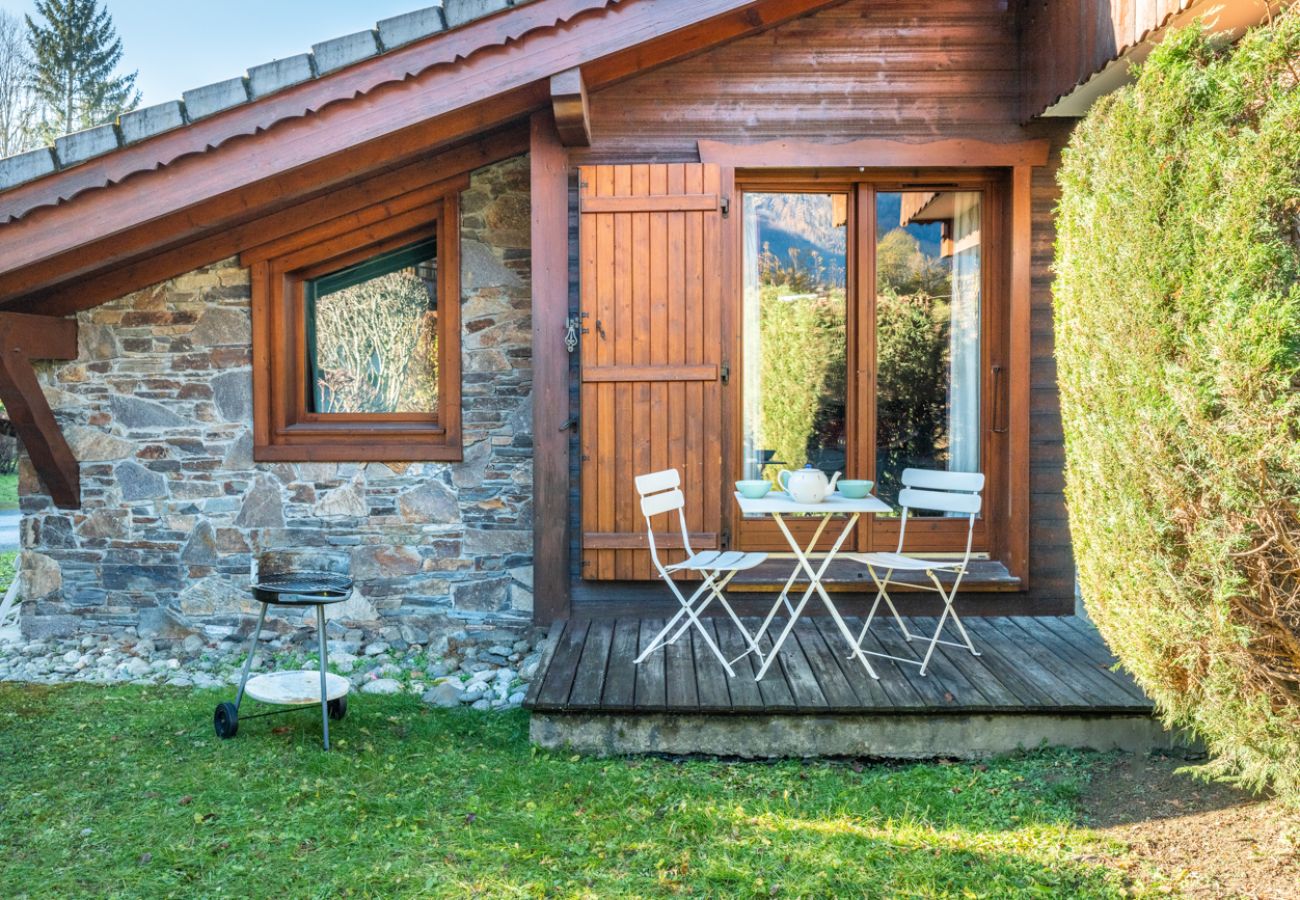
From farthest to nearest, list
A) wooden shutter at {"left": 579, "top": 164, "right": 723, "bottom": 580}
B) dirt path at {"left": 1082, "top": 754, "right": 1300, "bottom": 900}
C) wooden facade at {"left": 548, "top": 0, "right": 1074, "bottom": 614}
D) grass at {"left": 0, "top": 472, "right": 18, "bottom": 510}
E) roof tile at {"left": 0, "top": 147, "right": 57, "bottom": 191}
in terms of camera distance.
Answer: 1. grass at {"left": 0, "top": 472, "right": 18, "bottom": 510}
2. wooden facade at {"left": 548, "top": 0, "right": 1074, "bottom": 614}
3. wooden shutter at {"left": 579, "top": 164, "right": 723, "bottom": 580}
4. roof tile at {"left": 0, "top": 147, "right": 57, "bottom": 191}
5. dirt path at {"left": 1082, "top": 754, "right": 1300, "bottom": 900}

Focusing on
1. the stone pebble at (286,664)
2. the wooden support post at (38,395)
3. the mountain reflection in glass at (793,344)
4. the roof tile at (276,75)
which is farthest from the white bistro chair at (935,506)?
the wooden support post at (38,395)

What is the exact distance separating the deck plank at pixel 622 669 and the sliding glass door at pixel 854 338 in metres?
0.85

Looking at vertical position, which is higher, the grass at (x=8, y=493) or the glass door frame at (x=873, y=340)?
the glass door frame at (x=873, y=340)

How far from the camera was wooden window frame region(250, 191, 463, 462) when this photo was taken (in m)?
5.20

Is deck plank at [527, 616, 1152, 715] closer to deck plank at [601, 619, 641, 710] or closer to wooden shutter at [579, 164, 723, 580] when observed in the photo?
deck plank at [601, 619, 641, 710]

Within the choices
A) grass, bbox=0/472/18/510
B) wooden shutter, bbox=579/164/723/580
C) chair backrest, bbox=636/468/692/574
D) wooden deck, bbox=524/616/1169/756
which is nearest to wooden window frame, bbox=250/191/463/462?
wooden shutter, bbox=579/164/723/580

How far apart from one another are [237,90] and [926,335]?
3.55 meters

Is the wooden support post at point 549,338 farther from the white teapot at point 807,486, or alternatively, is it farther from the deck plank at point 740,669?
the white teapot at point 807,486

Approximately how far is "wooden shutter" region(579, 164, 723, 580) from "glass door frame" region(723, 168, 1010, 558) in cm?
25

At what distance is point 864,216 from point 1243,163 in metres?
2.50

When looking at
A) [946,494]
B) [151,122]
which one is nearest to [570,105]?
[151,122]

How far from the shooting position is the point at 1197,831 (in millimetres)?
2848

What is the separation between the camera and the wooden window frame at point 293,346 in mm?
5199

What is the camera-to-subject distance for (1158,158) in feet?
9.31
